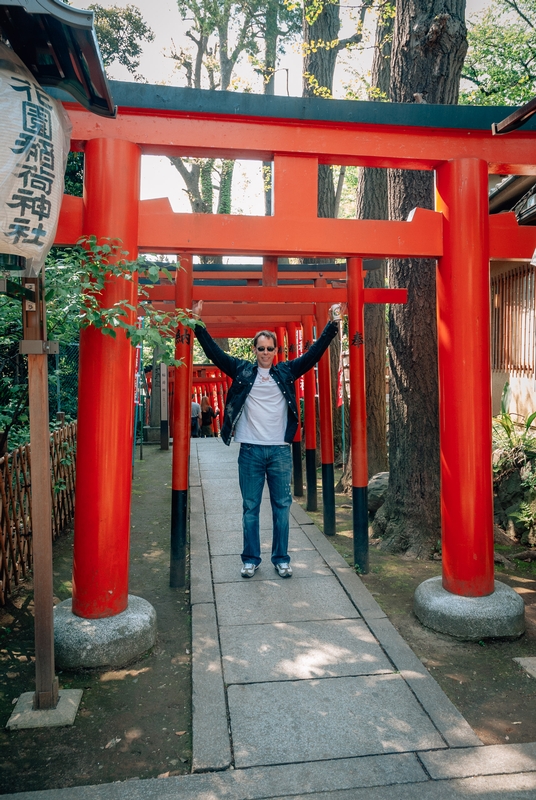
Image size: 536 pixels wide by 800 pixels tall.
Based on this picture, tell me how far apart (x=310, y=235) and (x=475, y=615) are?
9.19 ft

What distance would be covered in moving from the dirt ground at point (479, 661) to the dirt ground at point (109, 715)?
59.1 inches

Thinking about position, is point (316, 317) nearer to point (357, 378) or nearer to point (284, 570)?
point (357, 378)

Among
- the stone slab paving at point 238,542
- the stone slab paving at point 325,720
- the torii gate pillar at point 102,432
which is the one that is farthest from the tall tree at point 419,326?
the torii gate pillar at point 102,432

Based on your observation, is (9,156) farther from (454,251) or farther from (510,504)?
(510,504)

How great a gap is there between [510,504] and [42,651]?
518cm

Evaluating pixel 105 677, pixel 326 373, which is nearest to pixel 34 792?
pixel 105 677

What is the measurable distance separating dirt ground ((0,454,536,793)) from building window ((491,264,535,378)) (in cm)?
319

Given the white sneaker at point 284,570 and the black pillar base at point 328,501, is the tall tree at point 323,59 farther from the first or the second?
the white sneaker at point 284,570

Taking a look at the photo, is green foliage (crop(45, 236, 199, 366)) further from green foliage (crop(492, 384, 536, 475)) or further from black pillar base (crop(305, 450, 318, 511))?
black pillar base (crop(305, 450, 318, 511))

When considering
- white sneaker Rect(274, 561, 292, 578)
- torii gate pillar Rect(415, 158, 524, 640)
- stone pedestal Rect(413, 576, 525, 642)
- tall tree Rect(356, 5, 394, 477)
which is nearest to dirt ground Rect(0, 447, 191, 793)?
white sneaker Rect(274, 561, 292, 578)

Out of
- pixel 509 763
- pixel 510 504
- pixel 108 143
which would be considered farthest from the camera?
pixel 510 504

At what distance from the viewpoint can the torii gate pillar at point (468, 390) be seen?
13.9 feet

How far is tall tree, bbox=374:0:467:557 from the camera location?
19.8 feet

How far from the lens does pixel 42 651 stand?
3.15 meters
